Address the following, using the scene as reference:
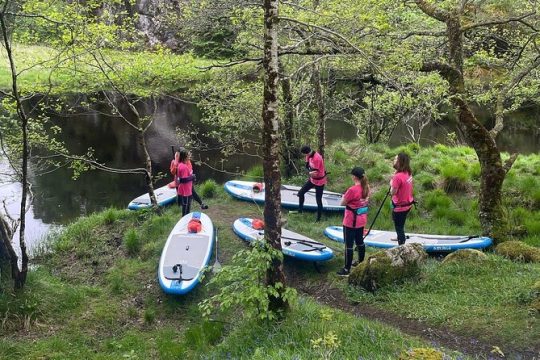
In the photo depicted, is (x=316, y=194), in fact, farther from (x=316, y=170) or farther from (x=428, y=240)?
(x=428, y=240)

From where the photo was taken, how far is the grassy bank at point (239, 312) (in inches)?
234

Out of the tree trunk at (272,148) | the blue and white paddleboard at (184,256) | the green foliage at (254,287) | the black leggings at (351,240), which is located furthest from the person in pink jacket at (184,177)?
Result: the tree trunk at (272,148)

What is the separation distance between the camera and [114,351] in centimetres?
773

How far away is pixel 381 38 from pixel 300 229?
4982 millimetres

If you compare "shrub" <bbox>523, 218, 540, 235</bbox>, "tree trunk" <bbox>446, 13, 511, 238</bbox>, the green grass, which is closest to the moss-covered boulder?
the green grass

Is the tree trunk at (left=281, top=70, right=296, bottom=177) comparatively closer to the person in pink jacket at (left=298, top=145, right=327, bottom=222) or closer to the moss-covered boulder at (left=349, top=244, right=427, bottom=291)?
the person in pink jacket at (left=298, top=145, right=327, bottom=222)

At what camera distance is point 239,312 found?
27.3 feet

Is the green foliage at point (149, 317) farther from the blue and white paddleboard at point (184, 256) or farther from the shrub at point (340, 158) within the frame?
the shrub at point (340, 158)

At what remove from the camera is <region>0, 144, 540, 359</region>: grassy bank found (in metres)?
5.95

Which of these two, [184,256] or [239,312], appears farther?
[184,256]

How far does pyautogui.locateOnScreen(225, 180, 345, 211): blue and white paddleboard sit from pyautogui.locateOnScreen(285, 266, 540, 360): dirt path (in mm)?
3620

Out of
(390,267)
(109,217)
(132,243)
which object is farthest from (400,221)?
(109,217)

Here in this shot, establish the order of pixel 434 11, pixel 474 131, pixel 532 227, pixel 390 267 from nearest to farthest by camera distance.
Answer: pixel 390 267 < pixel 434 11 < pixel 474 131 < pixel 532 227

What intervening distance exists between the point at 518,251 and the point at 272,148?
5.31 m
